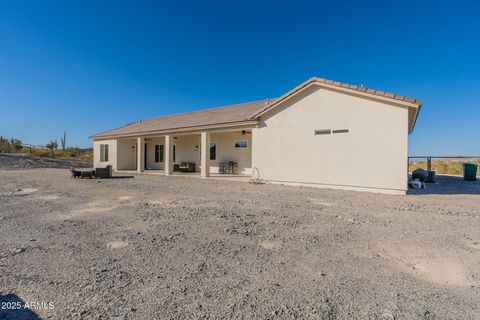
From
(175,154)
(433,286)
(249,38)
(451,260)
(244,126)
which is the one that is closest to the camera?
(433,286)

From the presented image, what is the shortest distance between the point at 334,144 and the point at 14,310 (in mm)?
10545

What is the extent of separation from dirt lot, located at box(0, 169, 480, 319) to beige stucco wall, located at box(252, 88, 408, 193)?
3495mm

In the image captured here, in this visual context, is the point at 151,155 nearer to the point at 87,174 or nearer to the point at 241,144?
the point at 87,174

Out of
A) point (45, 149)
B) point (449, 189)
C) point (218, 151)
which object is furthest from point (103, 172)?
point (45, 149)

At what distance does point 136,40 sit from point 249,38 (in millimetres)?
7859

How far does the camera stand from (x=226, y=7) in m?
15.5

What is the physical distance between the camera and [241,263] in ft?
10.8

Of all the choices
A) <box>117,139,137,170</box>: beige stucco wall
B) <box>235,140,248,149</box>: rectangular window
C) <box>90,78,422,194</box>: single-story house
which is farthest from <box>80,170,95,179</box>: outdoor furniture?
<box>235,140,248,149</box>: rectangular window

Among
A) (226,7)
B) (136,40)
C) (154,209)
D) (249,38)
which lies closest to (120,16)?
(136,40)

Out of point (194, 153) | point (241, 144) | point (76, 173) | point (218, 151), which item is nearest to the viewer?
point (76, 173)

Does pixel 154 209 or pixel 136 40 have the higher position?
pixel 136 40

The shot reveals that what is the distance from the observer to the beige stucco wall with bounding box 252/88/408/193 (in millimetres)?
9320

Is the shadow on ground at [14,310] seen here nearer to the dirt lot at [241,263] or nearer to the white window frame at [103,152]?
the dirt lot at [241,263]

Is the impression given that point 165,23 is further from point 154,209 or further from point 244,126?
point 154,209
